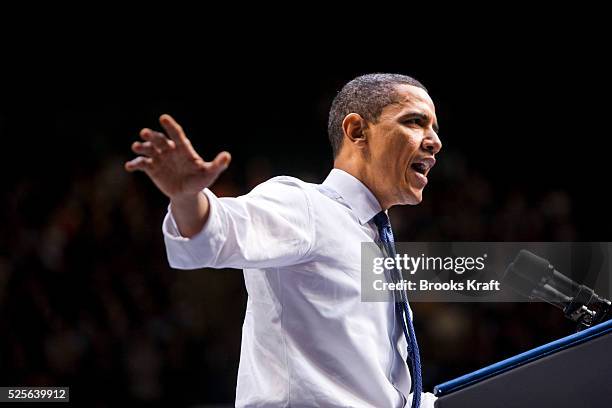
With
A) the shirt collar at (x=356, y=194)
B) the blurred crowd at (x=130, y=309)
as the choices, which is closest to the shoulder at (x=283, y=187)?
the shirt collar at (x=356, y=194)

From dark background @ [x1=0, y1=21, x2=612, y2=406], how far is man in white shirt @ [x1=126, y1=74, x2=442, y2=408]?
4.23 ft

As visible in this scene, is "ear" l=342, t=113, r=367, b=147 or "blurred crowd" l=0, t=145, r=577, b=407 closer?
"ear" l=342, t=113, r=367, b=147

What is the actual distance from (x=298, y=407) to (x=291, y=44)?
6.74 ft

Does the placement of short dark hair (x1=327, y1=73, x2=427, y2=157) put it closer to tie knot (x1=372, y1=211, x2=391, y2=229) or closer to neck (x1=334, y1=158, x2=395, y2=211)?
neck (x1=334, y1=158, x2=395, y2=211)

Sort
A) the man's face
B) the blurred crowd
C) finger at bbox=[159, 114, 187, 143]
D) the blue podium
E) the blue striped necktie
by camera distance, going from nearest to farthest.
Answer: finger at bbox=[159, 114, 187, 143], the blue podium, the blue striped necktie, the man's face, the blurred crowd

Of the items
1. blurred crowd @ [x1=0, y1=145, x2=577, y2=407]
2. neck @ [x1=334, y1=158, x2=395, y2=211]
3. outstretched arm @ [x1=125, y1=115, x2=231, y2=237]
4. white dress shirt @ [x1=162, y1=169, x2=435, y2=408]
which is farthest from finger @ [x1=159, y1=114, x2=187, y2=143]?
blurred crowd @ [x1=0, y1=145, x2=577, y2=407]

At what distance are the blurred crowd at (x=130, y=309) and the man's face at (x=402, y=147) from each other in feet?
4.08

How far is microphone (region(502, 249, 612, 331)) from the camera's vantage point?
122cm

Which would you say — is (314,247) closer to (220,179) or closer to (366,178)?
(366,178)

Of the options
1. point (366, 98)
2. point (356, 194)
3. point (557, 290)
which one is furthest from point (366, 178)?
point (557, 290)

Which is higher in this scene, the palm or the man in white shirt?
the palm

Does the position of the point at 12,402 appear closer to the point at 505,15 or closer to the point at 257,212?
the point at 257,212

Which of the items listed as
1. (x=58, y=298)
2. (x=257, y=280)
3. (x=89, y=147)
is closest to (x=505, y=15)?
(x=89, y=147)

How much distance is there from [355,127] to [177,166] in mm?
599
